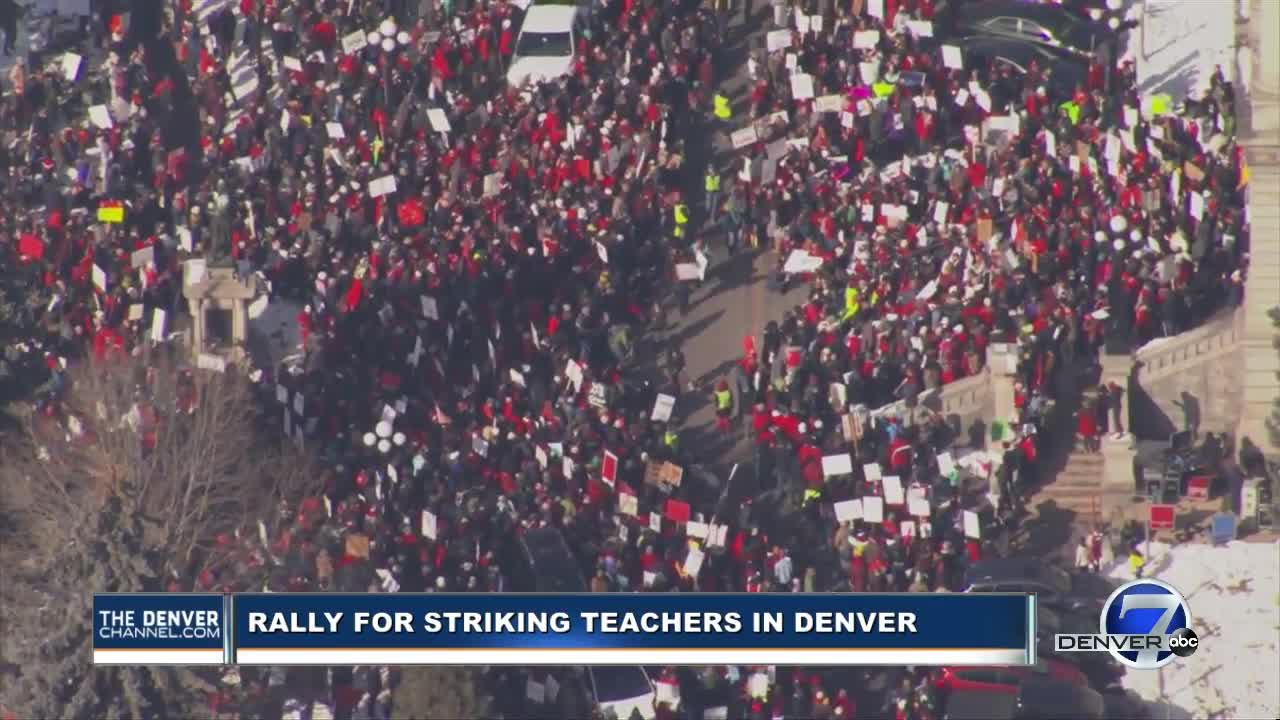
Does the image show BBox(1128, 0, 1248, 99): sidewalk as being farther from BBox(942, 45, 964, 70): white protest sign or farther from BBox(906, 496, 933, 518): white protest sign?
BBox(906, 496, 933, 518): white protest sign

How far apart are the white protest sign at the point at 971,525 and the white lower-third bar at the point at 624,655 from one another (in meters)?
19.9

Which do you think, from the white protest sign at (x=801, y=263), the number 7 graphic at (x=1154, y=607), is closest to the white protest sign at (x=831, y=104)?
the white protest sign at (x=801, y=263)

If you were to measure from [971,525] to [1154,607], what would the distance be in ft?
66.4

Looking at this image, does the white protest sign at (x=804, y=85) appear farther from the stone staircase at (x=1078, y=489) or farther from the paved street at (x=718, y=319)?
the stone staircase at (x=1078, y=489)

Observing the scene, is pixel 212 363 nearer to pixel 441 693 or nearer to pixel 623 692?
pixel 623 692

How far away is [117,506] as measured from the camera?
2899 inches

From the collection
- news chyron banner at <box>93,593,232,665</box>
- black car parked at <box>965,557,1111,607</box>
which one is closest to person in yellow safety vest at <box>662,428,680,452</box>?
black car parked at <box>965,557,1111,607</box>

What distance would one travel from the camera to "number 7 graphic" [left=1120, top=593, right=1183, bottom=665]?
5762 centimetres

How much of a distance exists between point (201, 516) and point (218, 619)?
61.6ft

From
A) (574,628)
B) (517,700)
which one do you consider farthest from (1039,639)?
(574,628)

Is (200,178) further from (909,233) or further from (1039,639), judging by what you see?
(1039,639)

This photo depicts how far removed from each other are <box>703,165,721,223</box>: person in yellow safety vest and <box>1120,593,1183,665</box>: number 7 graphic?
92.3 ft

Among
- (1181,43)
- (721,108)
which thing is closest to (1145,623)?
(721,108)

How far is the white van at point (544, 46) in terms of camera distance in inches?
3413
